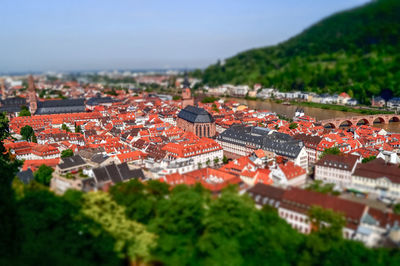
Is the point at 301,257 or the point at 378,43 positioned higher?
the point at 378,43

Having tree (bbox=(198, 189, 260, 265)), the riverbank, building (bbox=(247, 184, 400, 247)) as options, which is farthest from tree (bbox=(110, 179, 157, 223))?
the riverbank

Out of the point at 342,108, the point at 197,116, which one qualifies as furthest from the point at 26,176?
the point at 342,108

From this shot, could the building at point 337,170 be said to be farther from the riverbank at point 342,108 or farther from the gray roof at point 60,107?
the gray roof at point 60,107

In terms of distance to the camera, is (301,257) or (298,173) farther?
(298,173)

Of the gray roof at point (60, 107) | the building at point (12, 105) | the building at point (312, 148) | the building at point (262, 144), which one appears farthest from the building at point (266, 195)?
the building at point (12, 105)

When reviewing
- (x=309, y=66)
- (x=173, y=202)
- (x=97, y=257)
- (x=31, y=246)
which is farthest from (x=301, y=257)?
(x=309, y=66)

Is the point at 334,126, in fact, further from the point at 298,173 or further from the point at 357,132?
the point at 298,173

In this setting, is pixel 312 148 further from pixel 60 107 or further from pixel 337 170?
pixel 60 107
